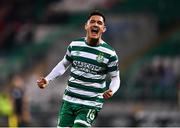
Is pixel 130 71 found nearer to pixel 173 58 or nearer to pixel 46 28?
pixel 173 58

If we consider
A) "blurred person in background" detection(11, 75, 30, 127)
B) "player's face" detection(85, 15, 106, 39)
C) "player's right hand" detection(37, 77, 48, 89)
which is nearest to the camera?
"player's face" detection(85, 15, 106, 39)

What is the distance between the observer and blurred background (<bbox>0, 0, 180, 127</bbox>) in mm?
21172

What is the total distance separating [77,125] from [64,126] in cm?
25

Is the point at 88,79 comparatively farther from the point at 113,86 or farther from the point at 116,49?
the point at 116,49

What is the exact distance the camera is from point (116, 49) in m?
24.3

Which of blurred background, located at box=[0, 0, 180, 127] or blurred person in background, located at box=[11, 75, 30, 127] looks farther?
blurred background, located at box=[0, 0, 180, 127]

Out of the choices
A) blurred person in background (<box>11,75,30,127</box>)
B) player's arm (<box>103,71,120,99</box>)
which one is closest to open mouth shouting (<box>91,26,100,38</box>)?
player's arm (<box>103,71,120,99</box>)

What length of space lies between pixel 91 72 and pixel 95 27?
0.55m

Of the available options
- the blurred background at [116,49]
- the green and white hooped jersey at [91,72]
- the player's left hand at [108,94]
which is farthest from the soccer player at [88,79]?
the blurred background at [116,49]

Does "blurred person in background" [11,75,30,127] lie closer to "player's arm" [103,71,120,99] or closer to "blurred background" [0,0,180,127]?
"blurred background" [0,0,180,127]

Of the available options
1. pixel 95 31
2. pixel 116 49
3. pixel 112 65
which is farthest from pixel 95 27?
pixel 116 49

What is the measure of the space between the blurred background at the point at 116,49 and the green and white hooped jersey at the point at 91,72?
403 inches

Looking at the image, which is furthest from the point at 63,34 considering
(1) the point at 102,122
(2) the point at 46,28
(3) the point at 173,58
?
(1) the point at 102,122

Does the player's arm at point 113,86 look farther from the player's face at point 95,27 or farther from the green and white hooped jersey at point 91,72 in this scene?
the player's face at point 95,27
